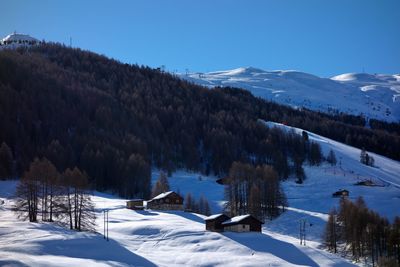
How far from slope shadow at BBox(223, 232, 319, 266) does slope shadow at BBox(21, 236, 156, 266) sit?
50.5 ft

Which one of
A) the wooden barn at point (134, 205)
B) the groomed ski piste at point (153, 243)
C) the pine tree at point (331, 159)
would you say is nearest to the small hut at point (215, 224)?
the groomed ski piste at point (153, 243)

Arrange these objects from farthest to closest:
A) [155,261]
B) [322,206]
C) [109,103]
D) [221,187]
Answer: [109,103]
[221,187]
[322,206]
[155,261]

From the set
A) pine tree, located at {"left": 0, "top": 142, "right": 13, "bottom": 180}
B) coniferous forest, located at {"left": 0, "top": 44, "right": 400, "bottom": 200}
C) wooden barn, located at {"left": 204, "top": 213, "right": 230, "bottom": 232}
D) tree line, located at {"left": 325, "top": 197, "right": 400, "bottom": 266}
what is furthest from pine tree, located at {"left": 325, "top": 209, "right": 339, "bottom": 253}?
pine tree, located at {"left": 0, "top": 142, "right": 13, "bottom": 180}

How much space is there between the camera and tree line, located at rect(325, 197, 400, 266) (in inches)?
3069

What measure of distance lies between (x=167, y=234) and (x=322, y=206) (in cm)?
6260

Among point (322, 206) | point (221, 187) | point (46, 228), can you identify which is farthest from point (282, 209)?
point (46, 228)

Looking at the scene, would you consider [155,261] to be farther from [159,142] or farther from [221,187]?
[159,142]

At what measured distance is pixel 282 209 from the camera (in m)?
115

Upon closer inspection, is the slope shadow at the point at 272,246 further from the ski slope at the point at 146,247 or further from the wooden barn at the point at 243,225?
the wooden barn at the point at 243,225

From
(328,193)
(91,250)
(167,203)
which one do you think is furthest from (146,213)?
(328,193)

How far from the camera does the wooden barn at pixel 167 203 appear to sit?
10394 centimetres

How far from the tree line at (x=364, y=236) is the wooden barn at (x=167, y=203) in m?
28.2

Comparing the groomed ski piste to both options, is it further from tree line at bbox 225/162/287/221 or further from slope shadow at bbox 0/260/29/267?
tree line at bbox 225/162/287/221

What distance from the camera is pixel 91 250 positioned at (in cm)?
6266
